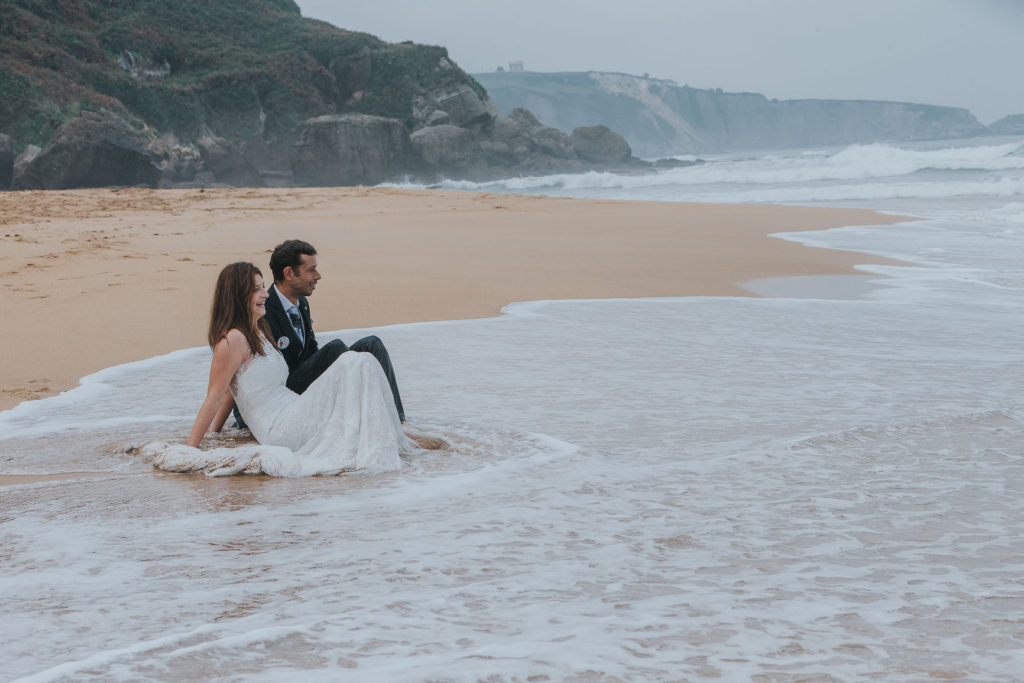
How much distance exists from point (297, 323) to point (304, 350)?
→ 0.52 ft

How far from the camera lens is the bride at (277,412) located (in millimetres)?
4254

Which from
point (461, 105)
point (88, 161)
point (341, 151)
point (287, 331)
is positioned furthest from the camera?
point (461, 105)

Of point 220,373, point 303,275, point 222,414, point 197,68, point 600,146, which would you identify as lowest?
point 222,414

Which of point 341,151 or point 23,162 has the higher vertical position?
point 341,151

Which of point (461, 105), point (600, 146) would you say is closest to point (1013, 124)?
point (600, 146)

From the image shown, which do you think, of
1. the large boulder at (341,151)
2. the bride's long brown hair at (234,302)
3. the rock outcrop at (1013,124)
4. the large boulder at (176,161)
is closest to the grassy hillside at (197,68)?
the large boulder at (341,151)

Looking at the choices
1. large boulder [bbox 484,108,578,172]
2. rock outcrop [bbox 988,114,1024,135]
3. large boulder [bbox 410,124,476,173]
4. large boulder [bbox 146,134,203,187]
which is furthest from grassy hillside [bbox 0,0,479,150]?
rock outcrop [bbox 988,114,1024,135]

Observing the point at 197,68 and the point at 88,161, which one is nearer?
the point at 88,161

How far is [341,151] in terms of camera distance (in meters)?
60.7

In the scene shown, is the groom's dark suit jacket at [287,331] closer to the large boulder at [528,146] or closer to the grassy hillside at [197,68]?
the grassy hillside at [197,68]

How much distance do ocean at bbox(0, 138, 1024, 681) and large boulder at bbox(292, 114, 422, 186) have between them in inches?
2187

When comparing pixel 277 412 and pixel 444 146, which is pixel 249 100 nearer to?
pixel 444 146

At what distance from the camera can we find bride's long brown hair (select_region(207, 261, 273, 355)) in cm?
446

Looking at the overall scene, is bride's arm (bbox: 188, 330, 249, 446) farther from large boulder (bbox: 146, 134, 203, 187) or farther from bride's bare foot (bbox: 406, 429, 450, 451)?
large boulder (bbox: 146, 134, 203, 187)
